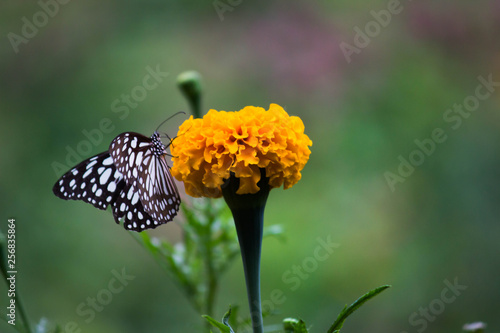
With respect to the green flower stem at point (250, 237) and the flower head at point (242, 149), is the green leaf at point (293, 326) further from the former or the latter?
the flower head at point (242, 149)

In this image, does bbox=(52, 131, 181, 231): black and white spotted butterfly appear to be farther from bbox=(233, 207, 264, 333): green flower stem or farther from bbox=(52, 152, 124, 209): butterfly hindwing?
bbox=(233, 207, 264, 333): green flower stem

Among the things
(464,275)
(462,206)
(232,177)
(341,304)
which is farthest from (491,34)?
(232,177)

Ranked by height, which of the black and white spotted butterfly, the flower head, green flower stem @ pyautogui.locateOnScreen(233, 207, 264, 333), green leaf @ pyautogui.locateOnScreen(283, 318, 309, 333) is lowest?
green leaf @ pyautogui.locateOnScreen(283, 318, 309, 333)

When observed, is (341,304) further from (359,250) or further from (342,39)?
(342,39)

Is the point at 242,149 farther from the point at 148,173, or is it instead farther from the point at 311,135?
the point at 311,135

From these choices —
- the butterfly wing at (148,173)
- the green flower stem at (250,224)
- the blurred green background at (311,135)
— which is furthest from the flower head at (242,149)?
the blurred green background at (311,135)

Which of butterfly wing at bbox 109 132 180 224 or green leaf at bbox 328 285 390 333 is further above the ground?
butterfly wing at bbox 109 132 180 224

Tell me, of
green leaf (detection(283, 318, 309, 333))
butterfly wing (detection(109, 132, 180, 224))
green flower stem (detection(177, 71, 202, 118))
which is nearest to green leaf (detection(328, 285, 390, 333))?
green leaf (detection(283, 318, 309, 333))
